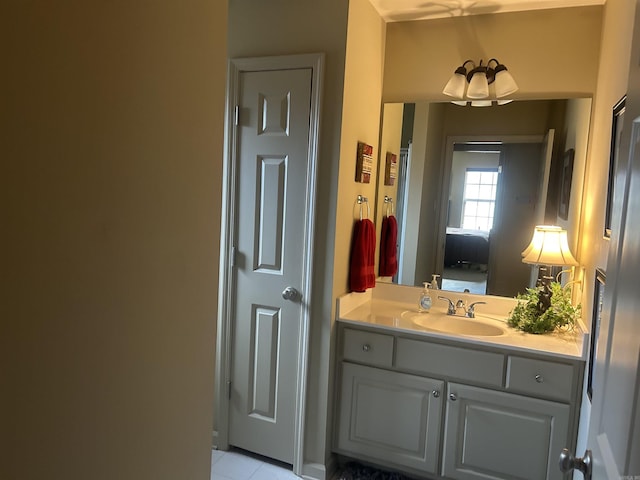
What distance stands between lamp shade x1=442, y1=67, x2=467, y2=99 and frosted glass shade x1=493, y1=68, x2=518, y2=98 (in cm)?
16

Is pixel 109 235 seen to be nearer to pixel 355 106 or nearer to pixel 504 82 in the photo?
pixel 355 106

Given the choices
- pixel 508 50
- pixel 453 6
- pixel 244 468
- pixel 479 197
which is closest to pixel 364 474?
pixel 244 468

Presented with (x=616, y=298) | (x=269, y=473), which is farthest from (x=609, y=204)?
(x=269, y=473)

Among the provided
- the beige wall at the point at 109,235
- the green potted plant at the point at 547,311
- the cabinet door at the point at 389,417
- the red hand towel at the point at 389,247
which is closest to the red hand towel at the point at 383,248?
the red hand towel at the point at 389,247

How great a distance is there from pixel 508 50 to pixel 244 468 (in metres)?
2.60

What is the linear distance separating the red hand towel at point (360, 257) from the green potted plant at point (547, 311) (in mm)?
783

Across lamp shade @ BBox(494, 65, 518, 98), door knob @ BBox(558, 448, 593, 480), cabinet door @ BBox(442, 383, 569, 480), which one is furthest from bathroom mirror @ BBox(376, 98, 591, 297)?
door knob @ BBox(558, 448, 593, 480)

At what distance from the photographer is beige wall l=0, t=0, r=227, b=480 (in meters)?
0.70

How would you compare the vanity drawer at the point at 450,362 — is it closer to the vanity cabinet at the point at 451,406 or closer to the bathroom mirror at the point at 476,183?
the vanity cabinet at the point at 451,406

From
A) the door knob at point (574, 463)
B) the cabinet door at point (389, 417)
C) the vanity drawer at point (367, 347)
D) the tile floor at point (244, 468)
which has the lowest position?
the tile floor at point (244, 468)

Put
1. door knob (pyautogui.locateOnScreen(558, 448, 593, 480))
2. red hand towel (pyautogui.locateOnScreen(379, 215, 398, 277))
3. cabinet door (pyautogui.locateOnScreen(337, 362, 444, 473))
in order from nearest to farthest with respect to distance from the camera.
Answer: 1. door knob (pyautogui.locateOnScreen(558, 448, 593, 480))
2. cabinet door (pyautogui.locateOnScreen(337, 362, 444, 473))
3. red hand towel (pyautogui.locateOnScreen(379, 215, 398, 277))

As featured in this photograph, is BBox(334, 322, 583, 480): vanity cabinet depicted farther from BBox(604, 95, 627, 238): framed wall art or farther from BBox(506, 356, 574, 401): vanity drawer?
BBox(604, 95, 627, 238): framed wall art

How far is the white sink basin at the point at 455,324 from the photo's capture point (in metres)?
2.42

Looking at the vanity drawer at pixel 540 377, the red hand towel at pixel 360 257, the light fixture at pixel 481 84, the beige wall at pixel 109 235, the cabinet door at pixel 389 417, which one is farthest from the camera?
the red hand towel at pixel 360 257
